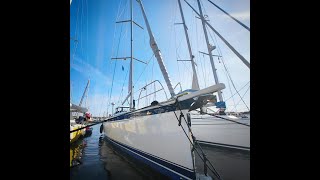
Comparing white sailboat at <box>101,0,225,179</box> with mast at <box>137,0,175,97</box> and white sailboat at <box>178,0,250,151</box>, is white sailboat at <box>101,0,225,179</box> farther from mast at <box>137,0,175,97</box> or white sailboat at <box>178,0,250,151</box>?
white sailboat at <box>178,0,250,151</box>

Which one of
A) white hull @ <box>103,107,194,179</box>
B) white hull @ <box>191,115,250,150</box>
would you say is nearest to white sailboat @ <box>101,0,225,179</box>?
white hull @ <box>103,107,194,179</box>

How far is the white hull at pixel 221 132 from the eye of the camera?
967 cm

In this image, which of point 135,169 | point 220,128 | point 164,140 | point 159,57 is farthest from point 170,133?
point 220,128

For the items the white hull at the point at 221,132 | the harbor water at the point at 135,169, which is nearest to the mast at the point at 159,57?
the harbor water at the point at 135,169

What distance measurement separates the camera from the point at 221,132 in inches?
424

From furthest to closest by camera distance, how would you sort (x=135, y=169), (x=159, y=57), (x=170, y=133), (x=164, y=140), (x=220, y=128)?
(x=220, y=128)
(x=159, y=57)
(x=135, y=169)
(x=164, y=140)
(x=170, y=133)

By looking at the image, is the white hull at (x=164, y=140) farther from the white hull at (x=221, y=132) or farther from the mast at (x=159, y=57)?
the white hull at (x=221, y=132)

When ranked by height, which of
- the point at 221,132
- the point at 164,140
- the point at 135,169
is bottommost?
the point at 135,169

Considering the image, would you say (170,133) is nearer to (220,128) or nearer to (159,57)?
(159,57)

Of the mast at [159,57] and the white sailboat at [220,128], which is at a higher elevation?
the mast at [159,57]
